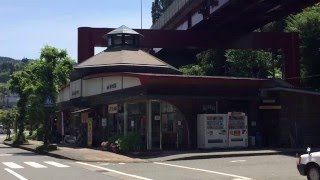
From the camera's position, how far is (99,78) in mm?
35906

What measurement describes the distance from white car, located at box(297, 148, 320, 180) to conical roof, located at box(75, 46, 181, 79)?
22146mm

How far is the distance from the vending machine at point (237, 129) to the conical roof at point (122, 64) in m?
7.95

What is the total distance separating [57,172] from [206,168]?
5.84 m

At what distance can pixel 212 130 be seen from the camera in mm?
29656

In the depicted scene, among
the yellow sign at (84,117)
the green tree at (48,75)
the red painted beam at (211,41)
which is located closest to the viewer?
the green tree at (48,75)

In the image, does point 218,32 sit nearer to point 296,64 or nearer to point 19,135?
point 296,64

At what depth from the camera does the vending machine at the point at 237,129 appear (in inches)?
1184

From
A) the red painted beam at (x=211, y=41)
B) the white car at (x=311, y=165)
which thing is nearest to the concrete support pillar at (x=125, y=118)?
the red painted beam at (x=211, y=41)

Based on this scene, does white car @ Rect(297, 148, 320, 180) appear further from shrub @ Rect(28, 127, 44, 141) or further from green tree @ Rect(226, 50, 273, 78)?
shrub @ Rect(28, 127, 44, 141)

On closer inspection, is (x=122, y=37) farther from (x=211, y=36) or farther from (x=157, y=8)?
(x=157, y=8)

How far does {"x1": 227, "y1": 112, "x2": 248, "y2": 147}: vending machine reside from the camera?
3008 cm

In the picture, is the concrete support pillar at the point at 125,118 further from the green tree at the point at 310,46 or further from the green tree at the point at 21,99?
the green tree at the point at 310,46

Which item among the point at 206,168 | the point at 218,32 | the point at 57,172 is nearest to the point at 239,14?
the point at 218,32

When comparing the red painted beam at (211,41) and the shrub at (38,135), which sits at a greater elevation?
the red painted beam at (211,41)
